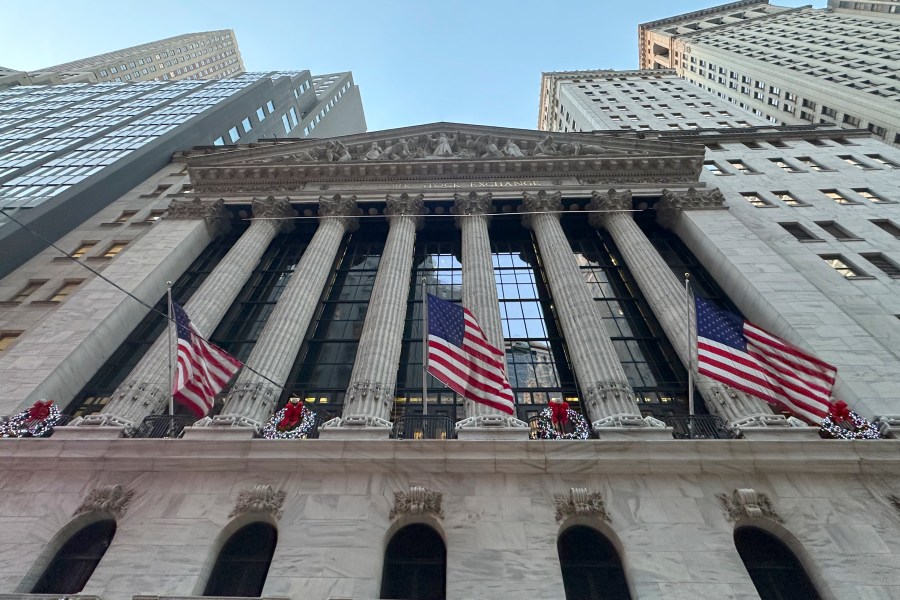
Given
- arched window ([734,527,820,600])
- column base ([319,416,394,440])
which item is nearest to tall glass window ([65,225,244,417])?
column base ([319,416,394,440])

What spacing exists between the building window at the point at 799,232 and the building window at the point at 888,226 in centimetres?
420

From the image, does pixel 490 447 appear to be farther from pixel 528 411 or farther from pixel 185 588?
pixel 185 588

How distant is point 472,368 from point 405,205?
16.4m

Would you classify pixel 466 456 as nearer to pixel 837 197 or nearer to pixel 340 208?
pixel 340 208

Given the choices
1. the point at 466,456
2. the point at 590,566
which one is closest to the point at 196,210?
the point at 466,456

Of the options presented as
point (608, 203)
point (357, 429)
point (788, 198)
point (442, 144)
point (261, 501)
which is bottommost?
point (261, 501)

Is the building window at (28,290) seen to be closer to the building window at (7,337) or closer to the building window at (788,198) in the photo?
the building window at (7,337)

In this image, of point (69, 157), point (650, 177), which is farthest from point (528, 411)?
point (69, 157)

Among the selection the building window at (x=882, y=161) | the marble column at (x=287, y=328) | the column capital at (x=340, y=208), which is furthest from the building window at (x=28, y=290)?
the building window at (x=882, y=161)

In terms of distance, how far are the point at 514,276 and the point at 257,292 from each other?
14115mm

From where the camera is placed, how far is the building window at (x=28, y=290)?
1009 inches

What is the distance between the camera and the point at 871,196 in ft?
105

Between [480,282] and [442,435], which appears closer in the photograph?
[442,435]

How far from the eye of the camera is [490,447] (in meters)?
14.9
